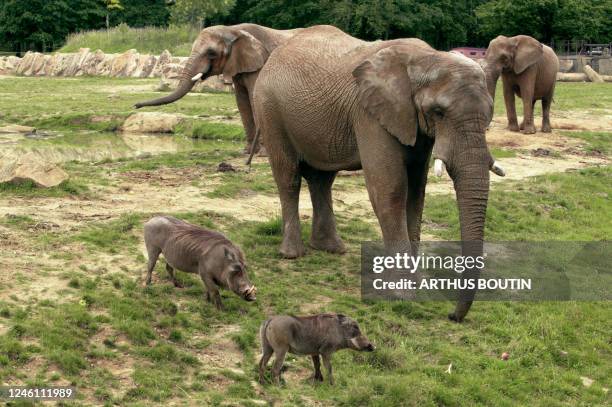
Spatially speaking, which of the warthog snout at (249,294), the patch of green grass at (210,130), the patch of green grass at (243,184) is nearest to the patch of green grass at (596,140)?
the patch of green grass at (210,130)

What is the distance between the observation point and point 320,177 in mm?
10750

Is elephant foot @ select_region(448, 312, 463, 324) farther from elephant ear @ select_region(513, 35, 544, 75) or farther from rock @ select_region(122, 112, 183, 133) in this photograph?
rock @ select_region(122, 112, 183, 133)

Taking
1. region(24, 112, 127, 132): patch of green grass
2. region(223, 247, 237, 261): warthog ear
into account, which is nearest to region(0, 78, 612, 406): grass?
region(223, 247, 237, 261): warthog ear

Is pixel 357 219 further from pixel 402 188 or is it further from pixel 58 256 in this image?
pixel 58 256

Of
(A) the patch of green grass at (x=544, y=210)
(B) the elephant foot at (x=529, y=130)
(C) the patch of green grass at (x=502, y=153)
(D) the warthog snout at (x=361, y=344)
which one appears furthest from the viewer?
(B) the elephant foot at (x=529, y=130)

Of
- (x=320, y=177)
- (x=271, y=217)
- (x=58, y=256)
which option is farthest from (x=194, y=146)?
(x=58, y=256)

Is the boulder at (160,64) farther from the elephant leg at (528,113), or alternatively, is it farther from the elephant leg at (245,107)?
the elephant leg at (245,107)

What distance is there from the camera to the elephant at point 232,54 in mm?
15547

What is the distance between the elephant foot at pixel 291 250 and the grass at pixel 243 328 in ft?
0.31

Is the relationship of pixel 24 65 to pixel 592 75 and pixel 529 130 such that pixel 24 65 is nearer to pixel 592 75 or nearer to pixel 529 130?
pixel 592 75

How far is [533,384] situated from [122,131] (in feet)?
51.2

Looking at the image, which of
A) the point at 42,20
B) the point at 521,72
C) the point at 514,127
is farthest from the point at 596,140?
the point at 42,20

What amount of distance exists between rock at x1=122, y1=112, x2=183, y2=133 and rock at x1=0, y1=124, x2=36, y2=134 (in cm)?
221

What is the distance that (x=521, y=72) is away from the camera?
21.1 meters
